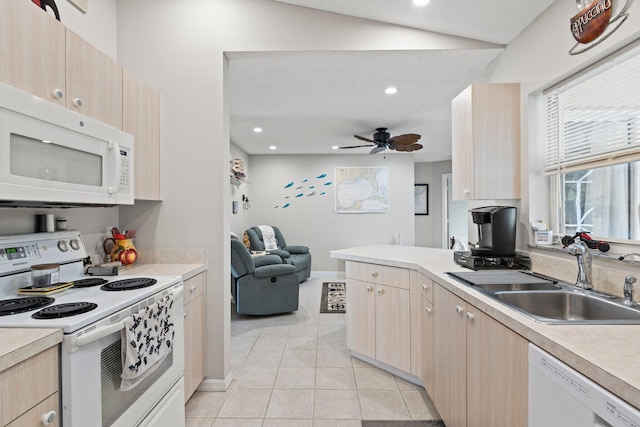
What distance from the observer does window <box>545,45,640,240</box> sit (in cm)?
149

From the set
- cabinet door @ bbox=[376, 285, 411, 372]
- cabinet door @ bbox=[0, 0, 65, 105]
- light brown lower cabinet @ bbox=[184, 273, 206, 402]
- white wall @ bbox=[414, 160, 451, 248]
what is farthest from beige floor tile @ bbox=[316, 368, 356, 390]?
white wall @ bbox=[414, 160, 451, 248]

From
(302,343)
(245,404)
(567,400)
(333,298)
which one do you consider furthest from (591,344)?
(333,298)

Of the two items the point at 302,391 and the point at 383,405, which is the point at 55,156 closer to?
the point at 302,391

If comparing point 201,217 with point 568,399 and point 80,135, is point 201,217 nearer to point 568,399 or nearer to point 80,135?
point 80,135

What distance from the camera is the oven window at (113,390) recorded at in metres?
1.17

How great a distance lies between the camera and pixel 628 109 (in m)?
1.48

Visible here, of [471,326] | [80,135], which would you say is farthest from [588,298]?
[80,135]

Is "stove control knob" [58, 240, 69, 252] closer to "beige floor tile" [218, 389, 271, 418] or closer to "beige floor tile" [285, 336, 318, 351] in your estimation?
"beige floor tile" [218, 389, 271, 418]

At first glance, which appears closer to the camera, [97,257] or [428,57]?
[97,257]

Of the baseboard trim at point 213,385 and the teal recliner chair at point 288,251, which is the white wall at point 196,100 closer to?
the baseboard trim at point 213,385

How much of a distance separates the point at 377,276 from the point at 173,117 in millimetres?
1942

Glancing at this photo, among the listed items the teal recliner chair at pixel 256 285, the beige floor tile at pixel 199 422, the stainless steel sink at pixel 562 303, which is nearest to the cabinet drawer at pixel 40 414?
the beige floor tile at pixel 199 422

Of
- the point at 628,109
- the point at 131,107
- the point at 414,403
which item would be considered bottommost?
the point at 414,403

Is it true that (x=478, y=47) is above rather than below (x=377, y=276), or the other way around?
above
